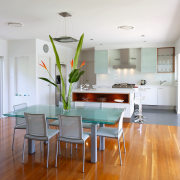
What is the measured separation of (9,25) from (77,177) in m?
4.03

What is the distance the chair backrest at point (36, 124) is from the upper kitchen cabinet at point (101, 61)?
242 inches

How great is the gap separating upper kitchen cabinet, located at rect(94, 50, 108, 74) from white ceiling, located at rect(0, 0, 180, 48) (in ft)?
9.43

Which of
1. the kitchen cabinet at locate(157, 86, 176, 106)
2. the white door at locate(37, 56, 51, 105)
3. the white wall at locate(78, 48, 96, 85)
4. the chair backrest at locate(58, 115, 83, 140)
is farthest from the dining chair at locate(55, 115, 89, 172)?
the white wall at locate(78, 48, 96, 85)

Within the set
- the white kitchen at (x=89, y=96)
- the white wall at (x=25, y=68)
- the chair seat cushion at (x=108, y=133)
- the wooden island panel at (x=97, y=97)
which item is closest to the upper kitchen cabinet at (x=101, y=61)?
the white kitchen at (x=89, y=96)

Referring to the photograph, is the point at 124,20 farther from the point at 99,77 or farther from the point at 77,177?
the point at 99,77

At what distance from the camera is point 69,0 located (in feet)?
11.4

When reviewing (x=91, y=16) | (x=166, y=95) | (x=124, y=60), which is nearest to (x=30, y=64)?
(x=91, y=16)

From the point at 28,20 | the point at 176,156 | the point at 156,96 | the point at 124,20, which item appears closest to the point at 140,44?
the point at 156,96

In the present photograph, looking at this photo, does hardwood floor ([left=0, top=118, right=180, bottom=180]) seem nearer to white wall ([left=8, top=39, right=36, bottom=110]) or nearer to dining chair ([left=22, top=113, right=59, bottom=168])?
dining chair ([left=22, top=113, right=59, bottom=168])

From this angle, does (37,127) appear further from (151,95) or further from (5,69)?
(151,95)

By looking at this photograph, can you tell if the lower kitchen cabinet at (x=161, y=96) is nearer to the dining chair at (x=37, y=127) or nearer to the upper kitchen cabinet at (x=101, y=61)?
the upper kitchen cabinet at (x=101, y=61)

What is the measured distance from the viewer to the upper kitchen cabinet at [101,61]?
897 cm

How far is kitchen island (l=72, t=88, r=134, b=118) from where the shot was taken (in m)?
5.91

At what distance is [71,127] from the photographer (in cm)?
303
